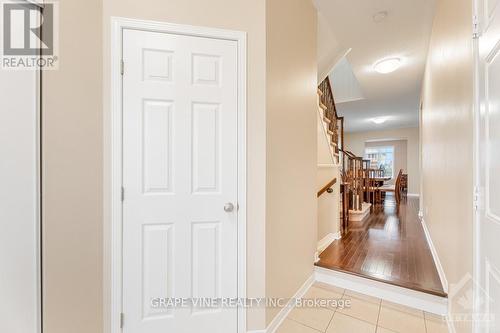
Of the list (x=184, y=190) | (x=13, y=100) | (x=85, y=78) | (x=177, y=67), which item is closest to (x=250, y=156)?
(x=184, y=190)

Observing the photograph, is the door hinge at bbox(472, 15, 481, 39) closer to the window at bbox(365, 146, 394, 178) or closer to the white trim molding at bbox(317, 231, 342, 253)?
the white trim molding at bbox(317, 231, 342, 253)

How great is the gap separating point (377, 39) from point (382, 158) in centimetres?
747

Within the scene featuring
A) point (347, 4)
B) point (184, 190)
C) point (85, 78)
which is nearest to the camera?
point (85, 78)

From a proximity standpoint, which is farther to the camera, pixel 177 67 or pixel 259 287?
pixel 259 287

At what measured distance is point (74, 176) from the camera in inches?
53.3

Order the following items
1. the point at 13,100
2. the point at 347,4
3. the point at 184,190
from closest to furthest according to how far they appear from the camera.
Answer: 1. the point at 13,100
2. the point at 184,190
3. the point at 347,4

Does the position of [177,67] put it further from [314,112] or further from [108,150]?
[314,112]

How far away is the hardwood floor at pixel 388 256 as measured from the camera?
199 cm

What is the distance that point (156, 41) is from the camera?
146 cm

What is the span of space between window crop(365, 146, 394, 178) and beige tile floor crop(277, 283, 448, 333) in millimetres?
8136

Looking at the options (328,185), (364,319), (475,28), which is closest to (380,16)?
(475,28)

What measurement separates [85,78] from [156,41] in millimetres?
509

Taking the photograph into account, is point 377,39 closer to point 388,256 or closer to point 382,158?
point 388,256

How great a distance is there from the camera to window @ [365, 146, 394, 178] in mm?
8919
